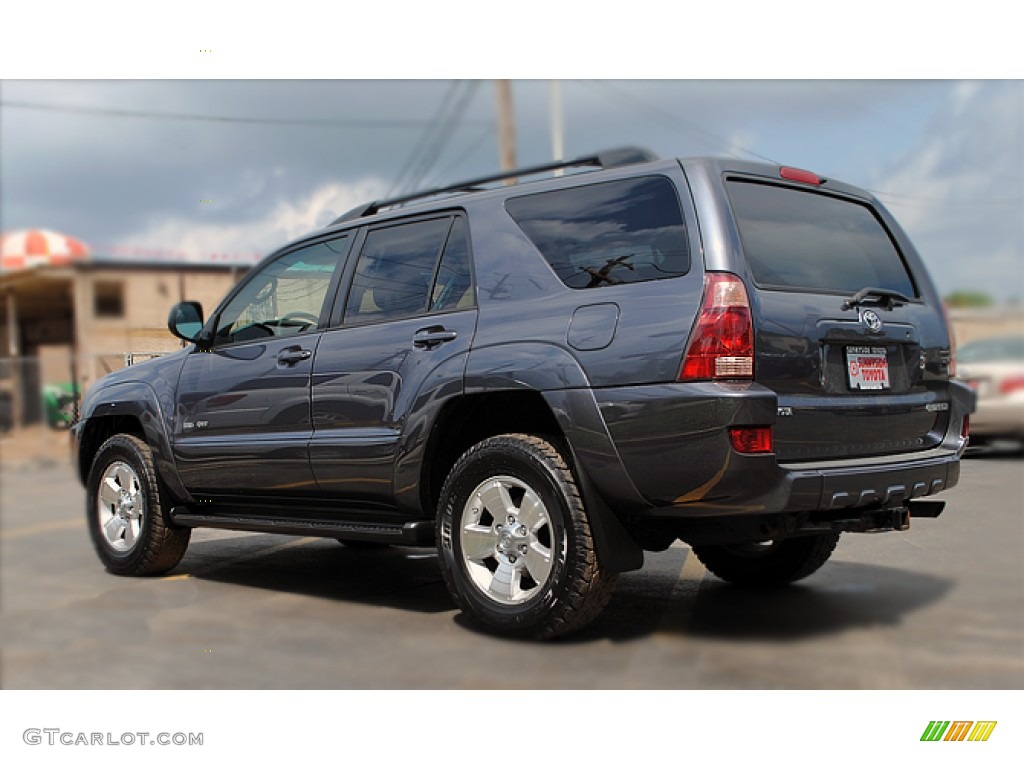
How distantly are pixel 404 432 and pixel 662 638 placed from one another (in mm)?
1377

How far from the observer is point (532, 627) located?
12.8 feet

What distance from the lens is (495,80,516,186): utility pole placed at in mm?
4277

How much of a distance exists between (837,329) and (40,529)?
4131mm

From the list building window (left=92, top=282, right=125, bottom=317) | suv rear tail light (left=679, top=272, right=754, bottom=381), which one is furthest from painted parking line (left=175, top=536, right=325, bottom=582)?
suv rear tail light (left=679, top=272, right=754, bottom=381)

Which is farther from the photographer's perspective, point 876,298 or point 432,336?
point 432,336

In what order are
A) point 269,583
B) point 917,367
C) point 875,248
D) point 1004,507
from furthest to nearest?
point 269,583
point 1004,507
point 875,248
point 917,367

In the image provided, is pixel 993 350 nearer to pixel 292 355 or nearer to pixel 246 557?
pixel 292 355

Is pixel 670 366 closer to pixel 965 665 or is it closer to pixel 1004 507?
A: pixel 965 665

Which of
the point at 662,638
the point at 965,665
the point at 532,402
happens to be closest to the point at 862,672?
the point at 965,665

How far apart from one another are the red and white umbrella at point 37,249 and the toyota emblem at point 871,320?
3463mm

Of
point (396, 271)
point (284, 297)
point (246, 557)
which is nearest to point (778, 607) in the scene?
point (396, 271)

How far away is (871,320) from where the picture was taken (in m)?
3.99

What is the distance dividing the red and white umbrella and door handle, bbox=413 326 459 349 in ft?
5.44

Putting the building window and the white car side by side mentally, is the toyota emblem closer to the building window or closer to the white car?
Answer: the white car
